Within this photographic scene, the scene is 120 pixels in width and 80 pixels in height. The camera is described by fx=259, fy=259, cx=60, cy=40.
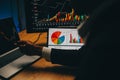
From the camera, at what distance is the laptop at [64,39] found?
4.44 ft

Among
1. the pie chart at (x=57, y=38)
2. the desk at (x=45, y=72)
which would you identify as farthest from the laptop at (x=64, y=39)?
the desk at (x=45, y=72)

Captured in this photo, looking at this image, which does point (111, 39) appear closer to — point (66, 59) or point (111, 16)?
point (111, 16)

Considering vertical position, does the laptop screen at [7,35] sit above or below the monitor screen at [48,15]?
below

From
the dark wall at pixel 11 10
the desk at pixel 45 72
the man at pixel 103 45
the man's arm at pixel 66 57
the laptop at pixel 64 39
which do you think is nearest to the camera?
the man at pixel 103 45

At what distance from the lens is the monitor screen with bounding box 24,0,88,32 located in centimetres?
142

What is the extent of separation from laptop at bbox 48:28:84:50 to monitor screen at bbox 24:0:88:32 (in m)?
0.06

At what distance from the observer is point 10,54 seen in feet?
3.95

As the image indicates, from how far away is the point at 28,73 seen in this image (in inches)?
44.4

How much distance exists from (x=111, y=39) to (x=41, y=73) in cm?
63

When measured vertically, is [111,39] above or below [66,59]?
above

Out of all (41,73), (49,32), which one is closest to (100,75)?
(41,73)

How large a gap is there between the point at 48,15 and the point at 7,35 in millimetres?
279

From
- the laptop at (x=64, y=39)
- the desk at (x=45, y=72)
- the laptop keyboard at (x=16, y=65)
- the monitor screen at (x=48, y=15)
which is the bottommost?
the desk at (x=45, y=72)

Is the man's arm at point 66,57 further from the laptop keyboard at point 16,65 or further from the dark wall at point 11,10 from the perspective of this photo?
the dark wall at point 11,10
